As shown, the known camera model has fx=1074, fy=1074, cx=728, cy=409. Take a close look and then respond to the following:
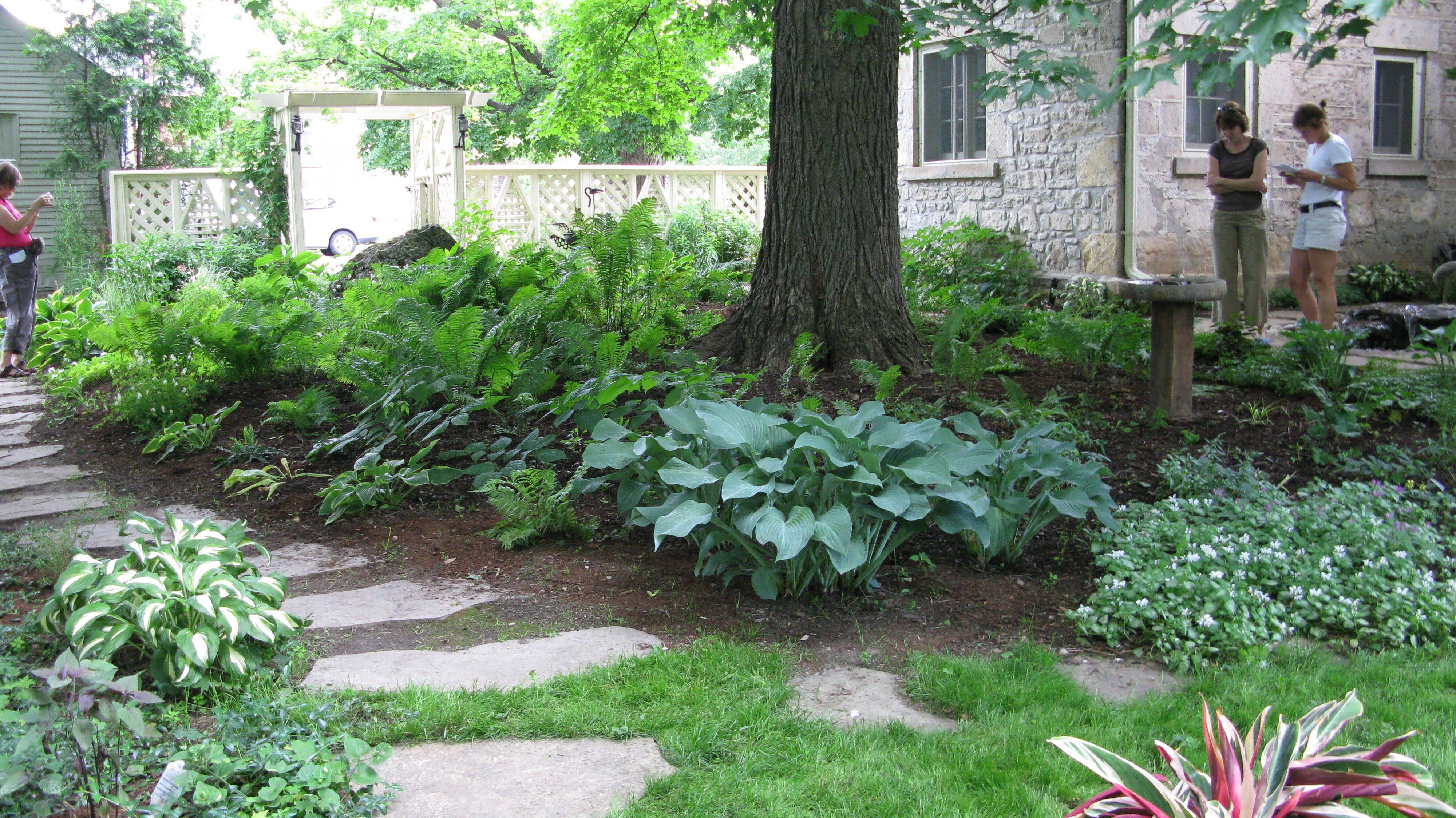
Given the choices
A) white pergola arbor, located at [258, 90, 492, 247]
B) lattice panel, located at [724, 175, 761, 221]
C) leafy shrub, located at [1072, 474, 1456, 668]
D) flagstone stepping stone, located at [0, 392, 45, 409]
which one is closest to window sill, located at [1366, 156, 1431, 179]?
leafy shrub, located at [1072, 474, 1456, 668]

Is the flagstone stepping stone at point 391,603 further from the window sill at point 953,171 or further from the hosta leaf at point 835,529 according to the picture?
the window sill at point 953,171

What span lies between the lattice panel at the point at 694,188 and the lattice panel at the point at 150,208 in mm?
7198

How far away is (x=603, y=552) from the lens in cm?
373

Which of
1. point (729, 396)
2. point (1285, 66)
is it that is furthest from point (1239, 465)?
point (1285, 66)

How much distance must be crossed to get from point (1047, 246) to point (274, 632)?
8.77 metres

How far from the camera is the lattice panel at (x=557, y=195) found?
16047mm

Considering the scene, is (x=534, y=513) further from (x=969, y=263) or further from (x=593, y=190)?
(x=593, y=190)

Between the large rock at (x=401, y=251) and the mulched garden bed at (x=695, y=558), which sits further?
the large rock at (x=401, y=251)

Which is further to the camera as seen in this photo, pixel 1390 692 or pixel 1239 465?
pixel 1239 465

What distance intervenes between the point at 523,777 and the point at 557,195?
14798 mm

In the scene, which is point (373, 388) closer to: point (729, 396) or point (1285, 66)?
point (729, 396)

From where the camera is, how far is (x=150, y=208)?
1421 cm

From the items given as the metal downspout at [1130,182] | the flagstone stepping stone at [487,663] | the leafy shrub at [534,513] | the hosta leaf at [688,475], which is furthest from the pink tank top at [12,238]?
the metal downspout at [1130,182]

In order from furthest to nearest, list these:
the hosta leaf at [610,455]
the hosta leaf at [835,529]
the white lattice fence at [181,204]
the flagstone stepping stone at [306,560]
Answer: the white lattice fence at [181,204], the flagstone stepping stone at [306,560], the hosta leaf at [610,455], the hosta leaf at [835,529]
